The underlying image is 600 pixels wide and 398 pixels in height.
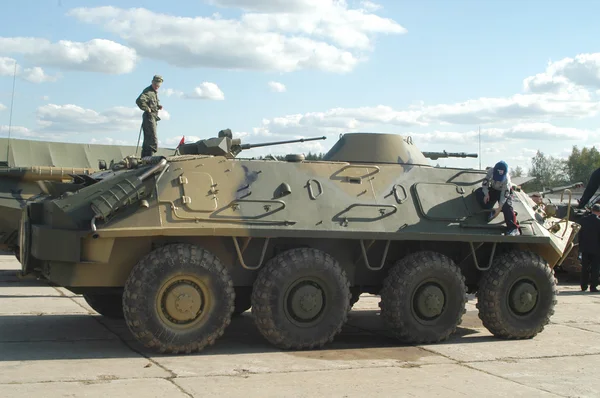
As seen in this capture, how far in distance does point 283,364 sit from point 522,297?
352 centimetres

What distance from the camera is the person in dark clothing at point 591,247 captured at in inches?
645

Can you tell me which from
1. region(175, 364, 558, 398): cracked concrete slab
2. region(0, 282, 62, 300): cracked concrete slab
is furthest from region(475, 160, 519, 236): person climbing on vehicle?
region(0, 282, 62, 300): cracked concrete slab

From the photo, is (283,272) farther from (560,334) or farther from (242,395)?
(560,334)

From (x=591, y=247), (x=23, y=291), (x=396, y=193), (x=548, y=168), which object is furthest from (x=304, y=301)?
(x=548, y=168)

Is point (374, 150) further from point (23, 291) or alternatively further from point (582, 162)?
point (582, 162)

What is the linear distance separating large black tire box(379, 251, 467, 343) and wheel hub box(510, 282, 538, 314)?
2.63 feet

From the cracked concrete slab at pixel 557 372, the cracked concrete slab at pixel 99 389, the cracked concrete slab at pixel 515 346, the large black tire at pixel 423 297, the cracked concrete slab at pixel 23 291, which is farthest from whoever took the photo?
the cracked concrete slab at pixel 23 291

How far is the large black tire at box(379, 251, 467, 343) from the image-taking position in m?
9.34

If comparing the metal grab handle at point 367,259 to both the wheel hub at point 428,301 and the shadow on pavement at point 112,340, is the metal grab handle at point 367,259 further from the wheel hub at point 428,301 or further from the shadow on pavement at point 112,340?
the shadow on pavement at point 112,340

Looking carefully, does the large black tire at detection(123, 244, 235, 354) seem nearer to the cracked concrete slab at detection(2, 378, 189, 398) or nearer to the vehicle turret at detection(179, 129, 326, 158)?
the cracked concrete slab at detection(2, 378, 189, 398)

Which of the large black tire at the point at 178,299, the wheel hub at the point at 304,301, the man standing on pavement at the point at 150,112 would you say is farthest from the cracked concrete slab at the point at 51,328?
the man standing on pavement at the point at 150,112

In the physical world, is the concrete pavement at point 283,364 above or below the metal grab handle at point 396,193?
below

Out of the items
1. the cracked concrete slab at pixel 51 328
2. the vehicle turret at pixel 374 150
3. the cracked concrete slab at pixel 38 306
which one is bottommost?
the cracked concrete slab at pixel 38 306

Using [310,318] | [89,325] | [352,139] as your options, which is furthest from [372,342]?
[89,325]
